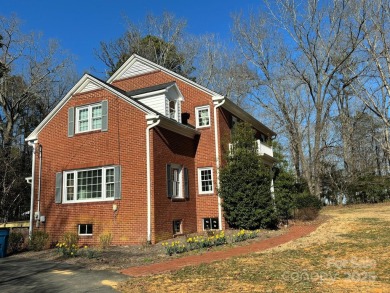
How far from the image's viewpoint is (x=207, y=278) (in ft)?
24.3

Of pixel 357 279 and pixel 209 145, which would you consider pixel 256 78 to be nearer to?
pixel 209 145

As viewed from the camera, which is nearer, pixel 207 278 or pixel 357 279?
pixel 357 279

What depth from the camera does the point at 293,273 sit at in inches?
296

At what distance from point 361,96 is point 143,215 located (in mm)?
28231

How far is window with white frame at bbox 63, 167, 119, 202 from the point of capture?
14822 mm

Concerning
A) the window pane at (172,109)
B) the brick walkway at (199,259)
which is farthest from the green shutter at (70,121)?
the brick walkway at (199,259)

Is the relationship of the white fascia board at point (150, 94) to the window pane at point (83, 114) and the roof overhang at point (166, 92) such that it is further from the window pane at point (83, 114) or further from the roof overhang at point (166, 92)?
the window pane at point (83, 114)

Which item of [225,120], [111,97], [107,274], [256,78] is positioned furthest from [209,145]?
[256,78]

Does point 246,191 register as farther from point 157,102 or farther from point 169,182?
point 157,102

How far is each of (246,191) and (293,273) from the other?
8471mm

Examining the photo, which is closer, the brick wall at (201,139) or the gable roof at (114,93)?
the gable roof at (114,93)

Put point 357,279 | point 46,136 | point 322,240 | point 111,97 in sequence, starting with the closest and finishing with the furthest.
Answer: point 357,279 → point 322,240 → point 111,97 → point 46,136

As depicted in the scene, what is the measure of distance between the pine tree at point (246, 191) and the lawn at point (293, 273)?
474 centimetres

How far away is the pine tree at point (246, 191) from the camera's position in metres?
15.9
